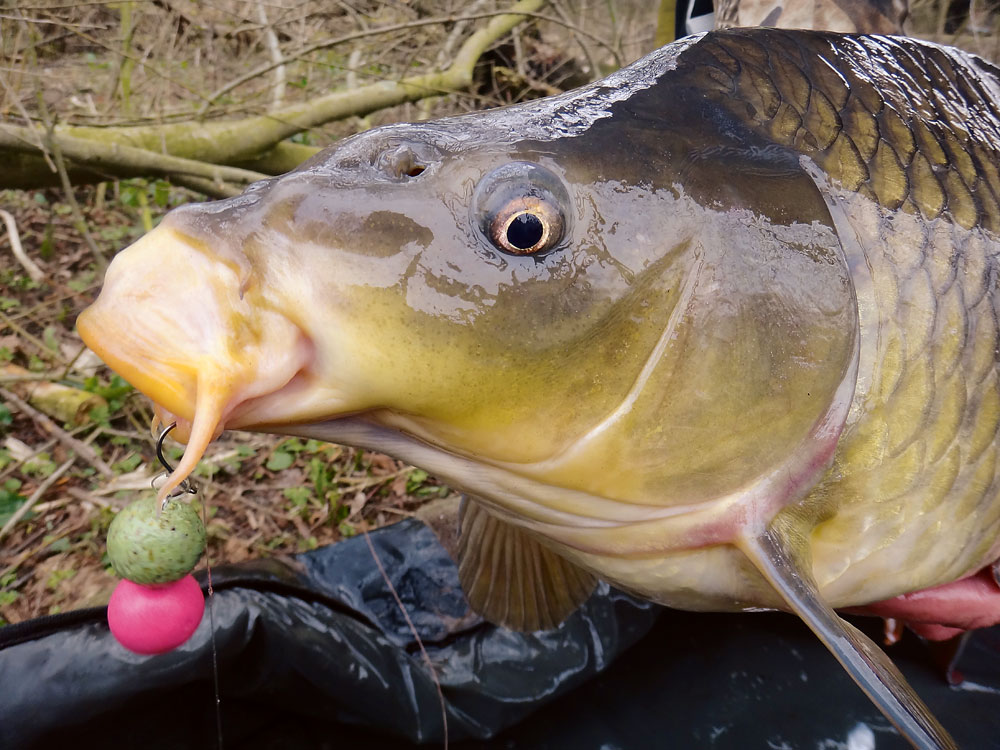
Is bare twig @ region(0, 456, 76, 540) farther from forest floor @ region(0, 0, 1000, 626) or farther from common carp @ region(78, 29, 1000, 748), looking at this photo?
common carp @ region(78, 29, 1000, 748)

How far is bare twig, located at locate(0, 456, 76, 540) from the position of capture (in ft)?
6.05

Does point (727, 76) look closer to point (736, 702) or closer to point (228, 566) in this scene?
point (228, 566)

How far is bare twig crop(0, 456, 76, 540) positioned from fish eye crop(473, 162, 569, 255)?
1.71 meters

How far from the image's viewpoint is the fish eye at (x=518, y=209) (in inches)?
24.6

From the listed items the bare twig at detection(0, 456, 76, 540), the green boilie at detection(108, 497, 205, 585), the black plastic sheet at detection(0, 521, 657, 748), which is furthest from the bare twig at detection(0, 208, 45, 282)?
the green boilie at detection(108, 497, 205, 585)

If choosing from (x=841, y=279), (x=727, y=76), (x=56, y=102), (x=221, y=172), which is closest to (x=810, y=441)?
(x=841, y=279)

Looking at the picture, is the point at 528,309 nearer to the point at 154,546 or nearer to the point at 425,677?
the point at 154,546

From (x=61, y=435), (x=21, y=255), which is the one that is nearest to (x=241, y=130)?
Result: (x=21, y=255)

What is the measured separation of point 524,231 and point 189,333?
0.89ft

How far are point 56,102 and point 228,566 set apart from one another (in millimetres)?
2742

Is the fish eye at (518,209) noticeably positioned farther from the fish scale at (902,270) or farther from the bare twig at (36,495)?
the bare twig at (36,495)

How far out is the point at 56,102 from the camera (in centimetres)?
323

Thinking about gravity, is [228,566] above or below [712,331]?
below

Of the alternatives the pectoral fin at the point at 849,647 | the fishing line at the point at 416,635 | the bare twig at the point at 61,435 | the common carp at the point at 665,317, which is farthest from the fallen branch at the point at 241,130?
the pectoral fin at the point at 849,647
